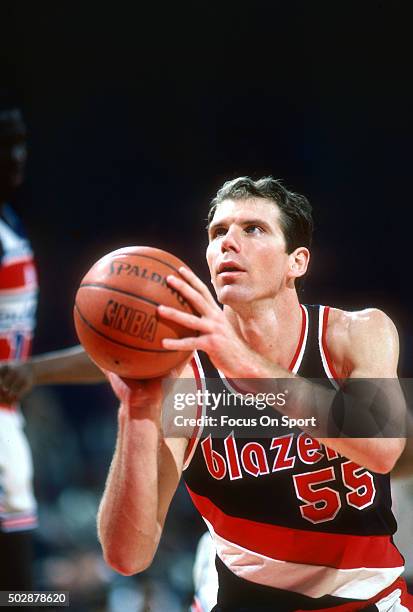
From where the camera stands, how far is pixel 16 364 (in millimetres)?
3076

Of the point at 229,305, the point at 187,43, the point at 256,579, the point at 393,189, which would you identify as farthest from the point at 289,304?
the point at 187,43

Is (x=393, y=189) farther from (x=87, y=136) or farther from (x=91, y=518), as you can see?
(x=91, y=518)

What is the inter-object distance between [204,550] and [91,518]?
100 centimetres

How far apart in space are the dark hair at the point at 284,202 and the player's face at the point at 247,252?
24 mm

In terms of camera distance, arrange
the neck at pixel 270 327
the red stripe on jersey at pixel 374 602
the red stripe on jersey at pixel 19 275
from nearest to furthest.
Result: the red stripe on jersey at pixel 374 602 < the neck at pixel 270 327 < the red stripe on jersey at pixel 19 275

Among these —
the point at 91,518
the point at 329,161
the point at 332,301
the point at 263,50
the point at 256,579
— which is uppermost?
the point at 263,50

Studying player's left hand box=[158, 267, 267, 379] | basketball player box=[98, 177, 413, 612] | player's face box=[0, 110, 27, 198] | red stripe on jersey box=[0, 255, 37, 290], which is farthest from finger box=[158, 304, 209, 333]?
player's face box=[0, 110, 27, 198]

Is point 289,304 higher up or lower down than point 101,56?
lower down

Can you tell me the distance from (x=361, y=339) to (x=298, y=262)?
367 mm

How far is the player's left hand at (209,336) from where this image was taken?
5.13ft

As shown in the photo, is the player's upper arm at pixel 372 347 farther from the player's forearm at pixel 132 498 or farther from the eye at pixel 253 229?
the player's forearm at pixel 132 498

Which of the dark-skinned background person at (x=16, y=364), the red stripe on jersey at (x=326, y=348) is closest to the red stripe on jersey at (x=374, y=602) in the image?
the red stripe on jersey at (x=326, y=348)

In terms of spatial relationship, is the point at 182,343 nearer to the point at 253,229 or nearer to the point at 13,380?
the point at 253,229

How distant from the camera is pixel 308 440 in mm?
2055
